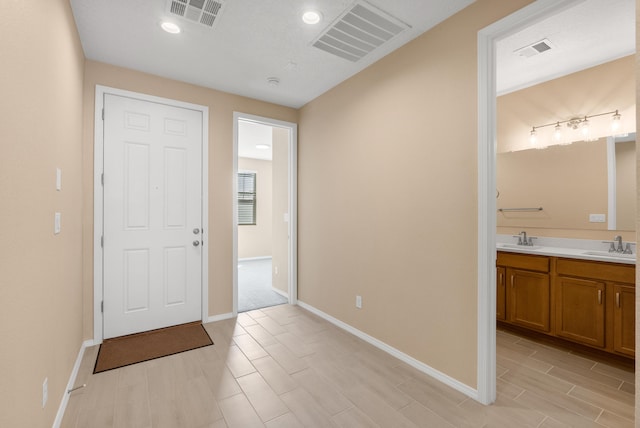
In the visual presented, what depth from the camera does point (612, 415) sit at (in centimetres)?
182

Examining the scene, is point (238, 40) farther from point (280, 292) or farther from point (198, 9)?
point (280, 292)

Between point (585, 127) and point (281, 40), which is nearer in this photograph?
point (281, 40)

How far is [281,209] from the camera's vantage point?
4539 millimetres

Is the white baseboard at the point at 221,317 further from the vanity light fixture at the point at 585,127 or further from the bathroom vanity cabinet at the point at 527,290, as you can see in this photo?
the vanity light fixture at the point at 585,127

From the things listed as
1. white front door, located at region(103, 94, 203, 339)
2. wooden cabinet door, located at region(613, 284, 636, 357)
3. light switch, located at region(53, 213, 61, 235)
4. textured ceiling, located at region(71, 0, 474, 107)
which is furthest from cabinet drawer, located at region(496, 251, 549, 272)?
light switch, located at region(53, 213, 61, 235)

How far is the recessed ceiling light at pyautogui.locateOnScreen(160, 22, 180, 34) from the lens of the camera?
7.25 feet

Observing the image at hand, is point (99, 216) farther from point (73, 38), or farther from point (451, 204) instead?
point (451, 204)

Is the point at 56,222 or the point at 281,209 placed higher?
the point at 281,209

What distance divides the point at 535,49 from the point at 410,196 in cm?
178

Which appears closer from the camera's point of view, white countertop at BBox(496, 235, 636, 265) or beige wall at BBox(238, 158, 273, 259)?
white countertop at BBox(496, 235, 636, 265)

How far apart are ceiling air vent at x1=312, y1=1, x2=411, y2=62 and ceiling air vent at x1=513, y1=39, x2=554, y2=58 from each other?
1.22m

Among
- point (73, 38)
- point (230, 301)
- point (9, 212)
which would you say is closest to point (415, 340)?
point (230, 301)

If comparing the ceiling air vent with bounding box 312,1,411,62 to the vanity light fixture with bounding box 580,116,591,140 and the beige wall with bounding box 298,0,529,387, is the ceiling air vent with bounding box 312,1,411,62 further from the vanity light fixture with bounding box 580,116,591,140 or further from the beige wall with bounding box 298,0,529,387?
the vanity light fixture with bounding box 580,116,591,140

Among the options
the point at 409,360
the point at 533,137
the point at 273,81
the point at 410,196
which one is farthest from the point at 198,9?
the point at 533,137
